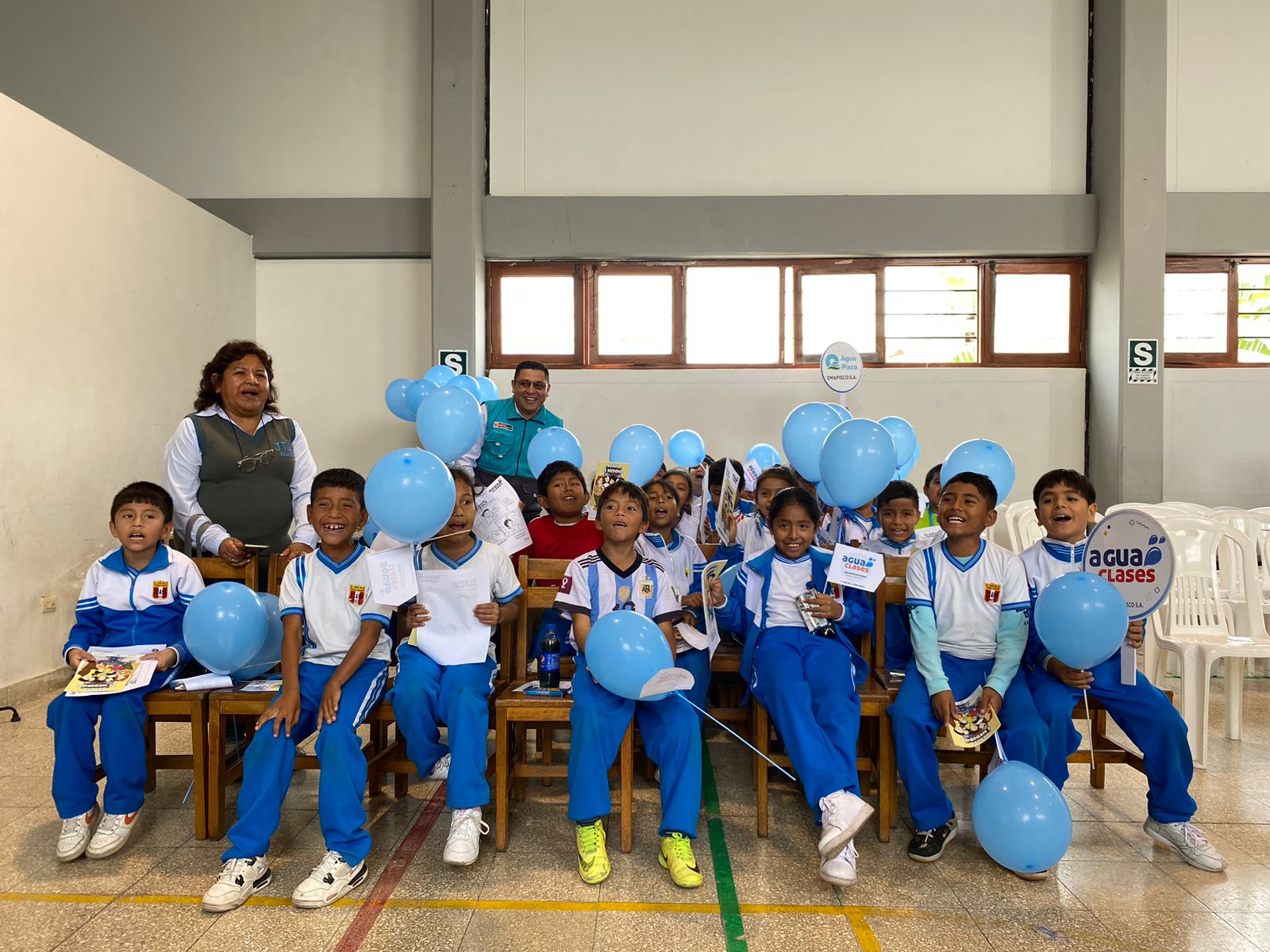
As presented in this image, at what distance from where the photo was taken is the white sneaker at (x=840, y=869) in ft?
7.15

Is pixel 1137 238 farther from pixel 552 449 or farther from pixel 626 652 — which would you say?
pixel 626 652

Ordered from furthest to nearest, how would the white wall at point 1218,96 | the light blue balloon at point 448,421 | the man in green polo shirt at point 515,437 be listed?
1. the white wall at point 1218,96
2. the man in green polo shirt at point 515,437
3. the light blue balloon at point 448,421

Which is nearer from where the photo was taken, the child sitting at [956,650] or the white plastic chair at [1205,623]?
the child sitting at [956,650]

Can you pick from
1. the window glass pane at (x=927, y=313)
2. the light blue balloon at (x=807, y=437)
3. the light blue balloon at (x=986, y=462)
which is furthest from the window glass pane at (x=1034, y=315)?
the light blue balloon at (x=807, y=437)

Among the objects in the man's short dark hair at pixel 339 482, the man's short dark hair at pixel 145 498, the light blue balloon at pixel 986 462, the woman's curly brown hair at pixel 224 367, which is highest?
the woman's curly brown hair at pixel 224 367

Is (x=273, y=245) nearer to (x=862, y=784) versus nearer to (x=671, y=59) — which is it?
(x=671, y=59)

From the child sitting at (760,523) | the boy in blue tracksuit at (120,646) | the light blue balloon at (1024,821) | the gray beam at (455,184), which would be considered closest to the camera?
the light blue balloon at (1024,821)

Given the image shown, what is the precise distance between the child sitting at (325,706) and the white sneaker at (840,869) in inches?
45.0

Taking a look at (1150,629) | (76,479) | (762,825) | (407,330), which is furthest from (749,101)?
(762,825)

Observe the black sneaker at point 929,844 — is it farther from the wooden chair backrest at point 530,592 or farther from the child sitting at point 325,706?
the child sitting at point 325,706

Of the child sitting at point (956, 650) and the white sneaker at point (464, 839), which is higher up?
the child sitting at point (956, 650)

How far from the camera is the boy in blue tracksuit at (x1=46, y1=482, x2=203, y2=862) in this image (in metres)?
2.41

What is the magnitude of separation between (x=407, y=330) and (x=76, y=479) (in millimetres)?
2424

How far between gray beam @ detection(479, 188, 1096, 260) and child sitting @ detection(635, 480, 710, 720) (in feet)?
10.1
